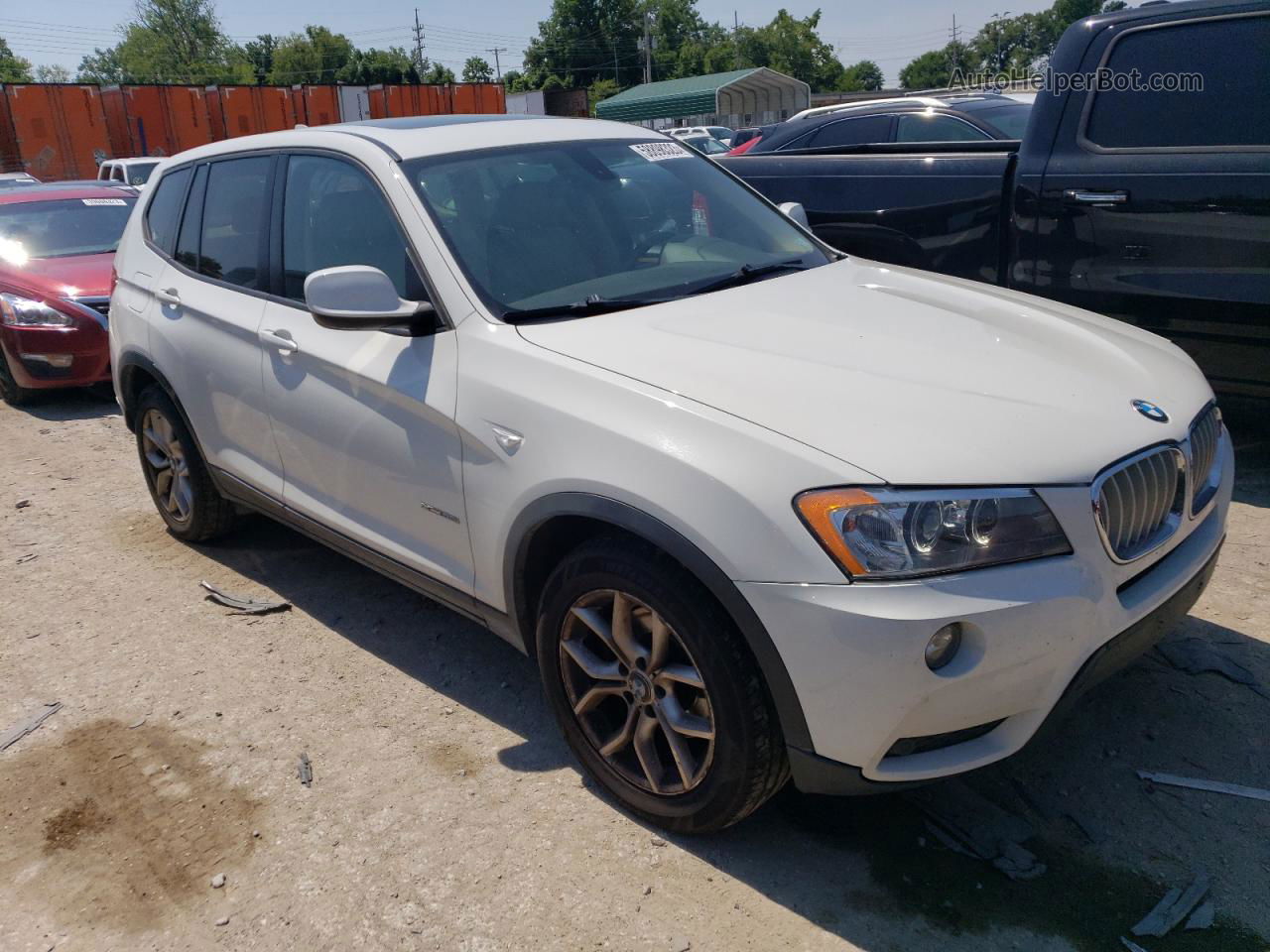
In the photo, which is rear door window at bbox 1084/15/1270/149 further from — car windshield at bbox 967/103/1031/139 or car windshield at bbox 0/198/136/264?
car windshield at bbox 0/198/136/264

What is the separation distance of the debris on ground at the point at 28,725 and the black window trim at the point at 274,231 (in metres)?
1.58

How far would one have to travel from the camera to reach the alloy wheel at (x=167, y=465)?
4703 mm

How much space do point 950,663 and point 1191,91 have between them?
11.7 ft

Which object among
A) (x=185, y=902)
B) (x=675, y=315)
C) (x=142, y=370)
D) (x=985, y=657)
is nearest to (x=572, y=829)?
(x=185, y=902)

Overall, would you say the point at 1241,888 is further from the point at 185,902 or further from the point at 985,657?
the point at 185,902

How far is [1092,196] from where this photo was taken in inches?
188

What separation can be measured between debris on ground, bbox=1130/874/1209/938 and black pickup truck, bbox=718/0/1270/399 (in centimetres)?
271

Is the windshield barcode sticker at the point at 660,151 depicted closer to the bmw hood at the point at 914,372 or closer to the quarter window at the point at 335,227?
the bmw hood at the point at 914,372

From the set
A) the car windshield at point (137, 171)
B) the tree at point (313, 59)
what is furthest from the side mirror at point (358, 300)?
the tree at point (313, 59)

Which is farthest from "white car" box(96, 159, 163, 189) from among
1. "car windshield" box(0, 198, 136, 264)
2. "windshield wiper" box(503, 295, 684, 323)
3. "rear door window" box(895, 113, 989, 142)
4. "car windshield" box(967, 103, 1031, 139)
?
"windshield wiper" box(503, 295, 684, 323)

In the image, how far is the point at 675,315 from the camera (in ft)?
9.91

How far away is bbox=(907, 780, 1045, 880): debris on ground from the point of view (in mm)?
2582

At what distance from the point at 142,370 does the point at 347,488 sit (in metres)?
1.78

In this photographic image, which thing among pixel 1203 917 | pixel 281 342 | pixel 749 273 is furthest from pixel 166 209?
pixel 1203 917
